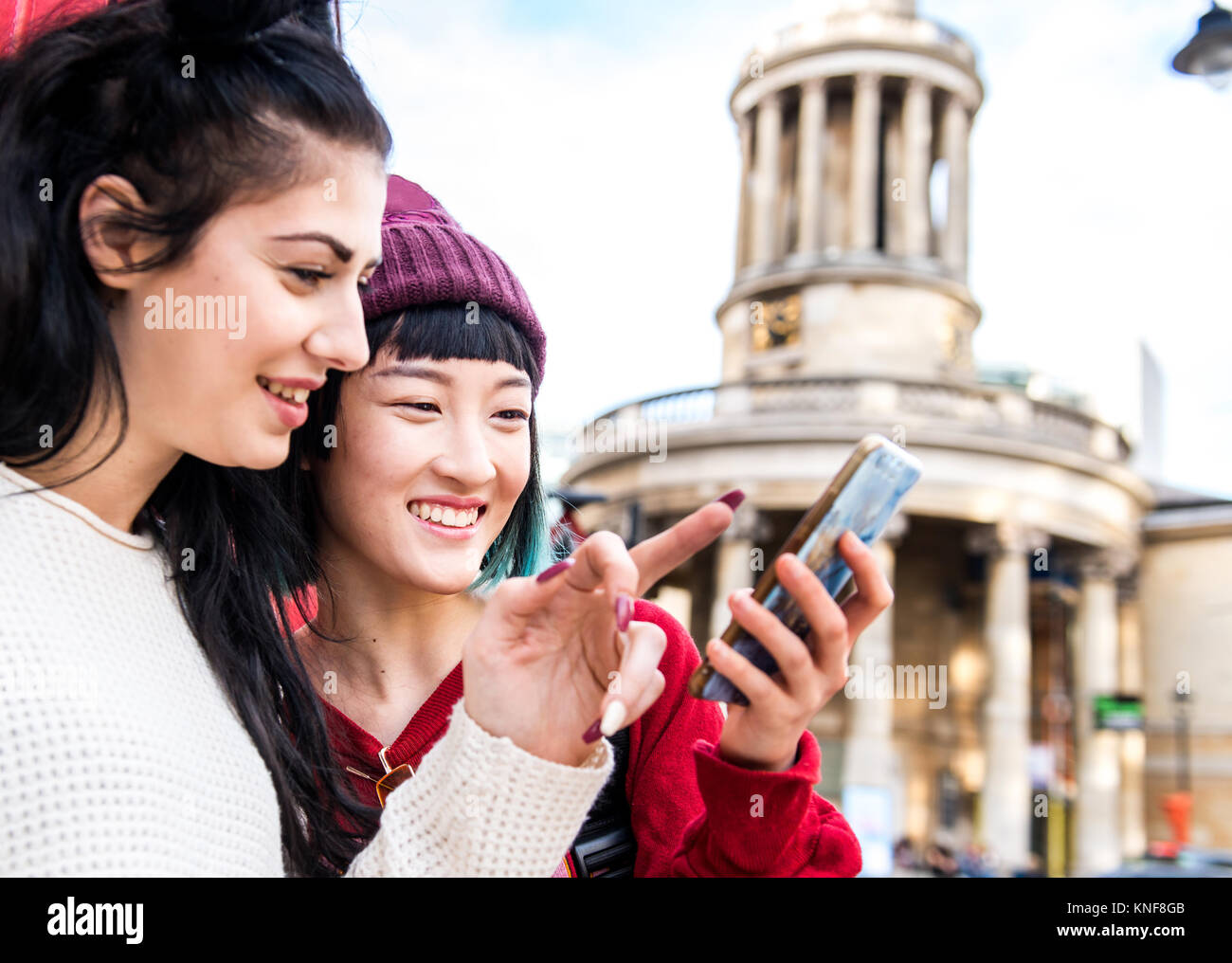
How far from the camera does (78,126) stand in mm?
1845

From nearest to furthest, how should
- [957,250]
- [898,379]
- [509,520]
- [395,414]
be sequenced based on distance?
[395,414] → [509,520] → [898,379] → [957,250]

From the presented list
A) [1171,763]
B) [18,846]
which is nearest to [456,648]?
[18,846]

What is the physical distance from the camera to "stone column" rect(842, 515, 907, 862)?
90.8 ft

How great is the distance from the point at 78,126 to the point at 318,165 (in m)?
0.36

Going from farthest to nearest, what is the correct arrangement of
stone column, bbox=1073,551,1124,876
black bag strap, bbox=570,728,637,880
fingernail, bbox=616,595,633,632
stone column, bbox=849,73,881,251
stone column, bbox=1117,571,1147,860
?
stone column, bbox=849,73,881,251 < stone column, bbox=1117,571,1147,860 < stone column, bbox=1073,551,1124,876 < black bag strap, bbox=570,728,637,880 < fingernail, bbox=616,595,633,632

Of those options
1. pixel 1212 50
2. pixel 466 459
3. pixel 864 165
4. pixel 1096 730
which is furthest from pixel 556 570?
pixel 864 165

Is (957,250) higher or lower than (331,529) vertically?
higher

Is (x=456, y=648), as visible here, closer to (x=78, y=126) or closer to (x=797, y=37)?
(x=78, y=126)

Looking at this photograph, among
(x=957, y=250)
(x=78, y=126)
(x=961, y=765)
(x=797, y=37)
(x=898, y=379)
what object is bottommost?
(x=961, y=765)

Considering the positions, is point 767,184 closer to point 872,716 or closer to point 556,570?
point 872,716

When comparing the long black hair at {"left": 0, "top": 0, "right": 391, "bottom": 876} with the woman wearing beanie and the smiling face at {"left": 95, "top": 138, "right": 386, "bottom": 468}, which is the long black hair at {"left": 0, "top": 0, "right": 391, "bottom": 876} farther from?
the woman wearing beanie

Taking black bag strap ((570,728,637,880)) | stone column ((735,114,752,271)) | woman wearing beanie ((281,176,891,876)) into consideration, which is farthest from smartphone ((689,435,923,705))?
stone column ((735,114,752,271))

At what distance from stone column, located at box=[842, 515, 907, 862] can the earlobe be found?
86.2 ft
